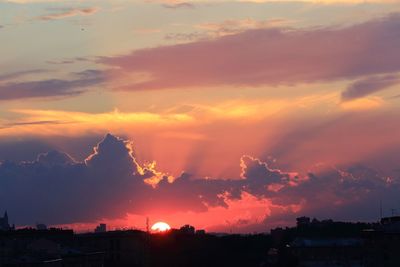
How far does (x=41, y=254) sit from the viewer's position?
17112cm

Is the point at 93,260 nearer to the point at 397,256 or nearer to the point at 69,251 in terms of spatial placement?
the point at 69,251

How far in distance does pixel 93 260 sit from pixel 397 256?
44.5 metres

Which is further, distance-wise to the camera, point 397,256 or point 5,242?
point 397,256

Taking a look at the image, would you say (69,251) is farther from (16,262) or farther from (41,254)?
(16,262)

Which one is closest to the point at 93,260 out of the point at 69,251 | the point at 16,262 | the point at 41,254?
the point at 69,251

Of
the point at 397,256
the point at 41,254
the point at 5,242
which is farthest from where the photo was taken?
the point at 397,256

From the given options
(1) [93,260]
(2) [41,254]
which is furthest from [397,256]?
(2) [41,254]

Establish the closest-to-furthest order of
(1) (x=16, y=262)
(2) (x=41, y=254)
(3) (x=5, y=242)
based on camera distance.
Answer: (1) (x=16, y=262) → (2) (x=41, y=254) → (3) (x=5, y=242)

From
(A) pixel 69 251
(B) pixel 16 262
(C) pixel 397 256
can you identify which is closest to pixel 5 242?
(A) pixel 69 251

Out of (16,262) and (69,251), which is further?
(69,251)

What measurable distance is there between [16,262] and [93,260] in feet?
121

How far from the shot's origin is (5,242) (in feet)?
608

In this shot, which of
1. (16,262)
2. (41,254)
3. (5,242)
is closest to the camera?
(16,262)

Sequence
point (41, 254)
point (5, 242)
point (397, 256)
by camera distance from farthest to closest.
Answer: point (397, 256), point (5, 242), point (41, 254)
